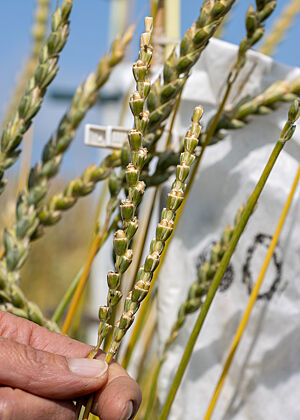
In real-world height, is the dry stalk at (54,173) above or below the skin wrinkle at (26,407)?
above

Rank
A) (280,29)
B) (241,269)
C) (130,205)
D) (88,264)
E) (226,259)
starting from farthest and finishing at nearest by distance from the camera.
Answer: (280,29)
(241,269)
(88,264)
(226,259)
(130,205)

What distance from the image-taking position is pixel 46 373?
0.29 meters

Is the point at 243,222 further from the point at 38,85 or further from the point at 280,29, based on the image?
the point at 280,29

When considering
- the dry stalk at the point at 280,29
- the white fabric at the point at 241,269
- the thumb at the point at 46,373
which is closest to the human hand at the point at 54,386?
the thumb at the point at 46,373

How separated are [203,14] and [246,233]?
27cm

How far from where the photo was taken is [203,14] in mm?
388

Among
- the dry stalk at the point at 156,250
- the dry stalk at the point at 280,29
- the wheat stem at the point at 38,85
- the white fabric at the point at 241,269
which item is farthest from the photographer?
the dry stalk at the point at 280,29

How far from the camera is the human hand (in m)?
0.29

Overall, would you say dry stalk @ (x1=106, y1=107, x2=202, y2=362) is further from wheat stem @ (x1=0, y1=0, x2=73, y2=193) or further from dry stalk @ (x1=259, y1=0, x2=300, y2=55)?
dry stalk @ (x1=259, y1=0, x2=300, y2=55)

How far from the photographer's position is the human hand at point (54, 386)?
0.94ft

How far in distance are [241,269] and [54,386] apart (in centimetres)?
33

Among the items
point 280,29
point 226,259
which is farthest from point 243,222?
point 280,29

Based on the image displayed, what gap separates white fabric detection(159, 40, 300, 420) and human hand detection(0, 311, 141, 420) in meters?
0.30

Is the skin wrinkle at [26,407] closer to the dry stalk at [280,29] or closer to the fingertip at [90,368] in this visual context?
the fingertip at [90,368]
